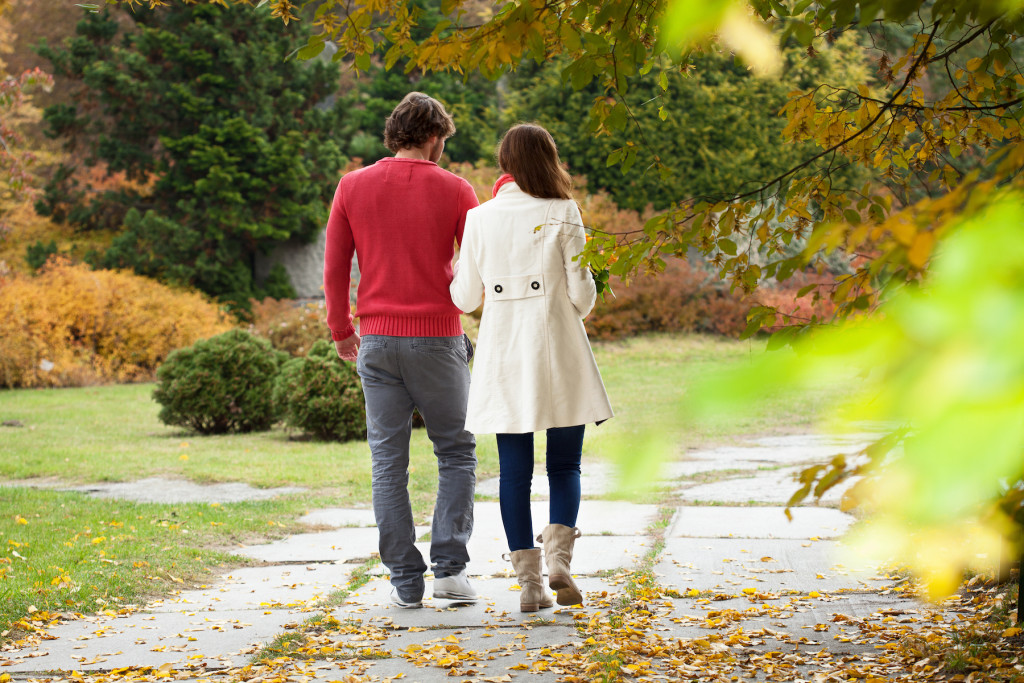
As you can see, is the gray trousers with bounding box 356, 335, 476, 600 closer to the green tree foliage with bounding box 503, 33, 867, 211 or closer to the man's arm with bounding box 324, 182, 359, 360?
the man's arm with bounding box 324, 182, 359, 360

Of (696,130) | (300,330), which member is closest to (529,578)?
(300,330)

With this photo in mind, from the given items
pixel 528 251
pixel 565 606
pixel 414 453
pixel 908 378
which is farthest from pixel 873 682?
pixel 414 453

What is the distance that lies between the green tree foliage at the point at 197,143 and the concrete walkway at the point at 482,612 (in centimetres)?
1340

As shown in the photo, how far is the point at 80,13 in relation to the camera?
2009cm

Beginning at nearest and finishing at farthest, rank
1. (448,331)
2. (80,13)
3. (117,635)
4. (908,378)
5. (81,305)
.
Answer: (908,378)
(117,635)
(448,331)
(81,305)
(80,13)

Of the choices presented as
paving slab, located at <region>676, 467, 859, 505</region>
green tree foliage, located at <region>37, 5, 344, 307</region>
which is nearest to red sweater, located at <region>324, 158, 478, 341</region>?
paving slab, located at <region>676, 467, 859, 505</region>

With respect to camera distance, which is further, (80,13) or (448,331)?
(80,13)

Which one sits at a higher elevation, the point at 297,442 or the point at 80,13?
the point at 80,13

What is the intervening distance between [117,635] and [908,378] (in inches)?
119

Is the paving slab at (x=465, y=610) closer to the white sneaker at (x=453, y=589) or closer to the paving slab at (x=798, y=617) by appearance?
the white sneaker at (x=453, y=589)

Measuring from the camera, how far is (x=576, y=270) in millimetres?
2973

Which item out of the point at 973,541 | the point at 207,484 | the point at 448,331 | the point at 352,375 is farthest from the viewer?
the point at 352,375

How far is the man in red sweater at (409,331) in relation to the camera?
3154mm

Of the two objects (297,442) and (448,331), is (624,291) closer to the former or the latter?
(297,442)
